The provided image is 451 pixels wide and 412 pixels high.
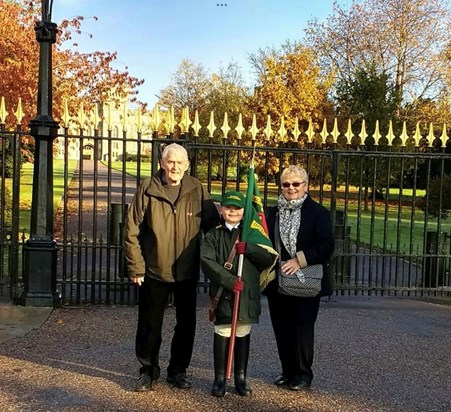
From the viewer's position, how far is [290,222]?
14.3 ft

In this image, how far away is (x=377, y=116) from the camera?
81.8ft

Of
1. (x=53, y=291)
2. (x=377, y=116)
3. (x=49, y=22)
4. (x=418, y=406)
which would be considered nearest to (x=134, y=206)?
(x=418, y=406)

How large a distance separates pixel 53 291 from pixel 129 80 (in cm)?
1677

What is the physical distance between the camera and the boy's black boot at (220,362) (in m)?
4.21

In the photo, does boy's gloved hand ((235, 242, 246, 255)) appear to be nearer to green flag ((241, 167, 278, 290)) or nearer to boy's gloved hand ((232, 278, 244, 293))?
green flag ((241, 167, 278, 290))

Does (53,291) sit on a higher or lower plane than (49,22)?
lower

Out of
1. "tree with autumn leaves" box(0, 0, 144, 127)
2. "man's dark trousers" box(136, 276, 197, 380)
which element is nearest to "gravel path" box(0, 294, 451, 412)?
"man's dark trousers" box(136, 276, 197, 380)

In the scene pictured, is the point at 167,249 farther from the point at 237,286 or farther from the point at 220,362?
the point at 220,362

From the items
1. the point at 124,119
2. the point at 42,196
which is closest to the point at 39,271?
the point at 42,196

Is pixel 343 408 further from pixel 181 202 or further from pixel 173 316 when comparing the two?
pixel 173 316

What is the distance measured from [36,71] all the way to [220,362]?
14.3m

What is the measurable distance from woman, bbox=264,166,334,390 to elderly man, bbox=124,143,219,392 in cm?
55

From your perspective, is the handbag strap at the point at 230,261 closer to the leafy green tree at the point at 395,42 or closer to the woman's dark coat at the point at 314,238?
the woman's dark coat at the point at 314,238

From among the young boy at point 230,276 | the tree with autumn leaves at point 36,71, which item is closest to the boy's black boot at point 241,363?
the young boy at point 230,276
